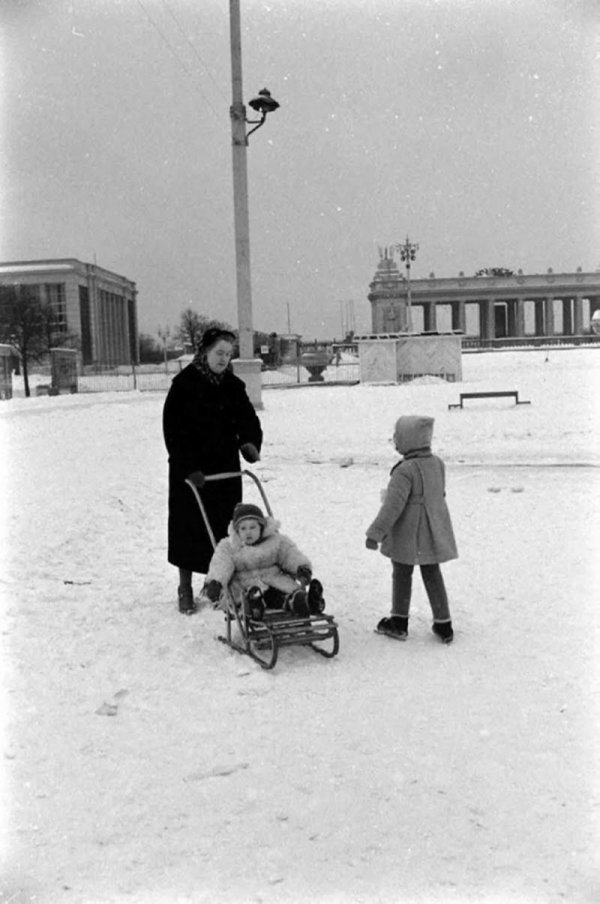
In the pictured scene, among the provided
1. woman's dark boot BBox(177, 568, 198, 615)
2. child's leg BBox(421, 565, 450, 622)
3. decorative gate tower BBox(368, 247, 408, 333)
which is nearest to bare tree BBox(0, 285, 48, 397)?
decorative gate tower BBox(368, 247, 408, 333)

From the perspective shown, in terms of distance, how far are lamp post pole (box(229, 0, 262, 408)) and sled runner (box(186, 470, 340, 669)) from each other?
13263 mm

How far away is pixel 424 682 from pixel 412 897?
1.92 m

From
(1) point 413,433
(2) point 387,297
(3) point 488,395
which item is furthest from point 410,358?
(2) point 387,297

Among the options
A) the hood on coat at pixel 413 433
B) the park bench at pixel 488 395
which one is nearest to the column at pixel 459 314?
the park bench at pixel 488 395

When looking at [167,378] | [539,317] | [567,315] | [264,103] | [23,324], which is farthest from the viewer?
[567,315]

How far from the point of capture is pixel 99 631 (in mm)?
5680

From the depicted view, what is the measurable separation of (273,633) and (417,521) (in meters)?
1.14

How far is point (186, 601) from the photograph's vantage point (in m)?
6.13

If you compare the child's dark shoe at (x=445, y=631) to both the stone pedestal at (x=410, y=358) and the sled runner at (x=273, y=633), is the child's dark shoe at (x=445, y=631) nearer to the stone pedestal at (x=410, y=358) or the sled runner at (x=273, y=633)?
the sled runner at (x=273, y=633)

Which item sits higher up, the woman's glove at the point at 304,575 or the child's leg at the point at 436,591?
the woman's glove at the point at 304,575

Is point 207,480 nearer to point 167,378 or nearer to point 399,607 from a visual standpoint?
point 399,607

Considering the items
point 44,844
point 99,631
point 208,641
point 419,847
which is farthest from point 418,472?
point 44,844

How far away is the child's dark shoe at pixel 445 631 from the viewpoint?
5504mm

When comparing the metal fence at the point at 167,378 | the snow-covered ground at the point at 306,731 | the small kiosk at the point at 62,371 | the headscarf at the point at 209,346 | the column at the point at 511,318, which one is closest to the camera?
the snow-covered ground at the point at 306,731
